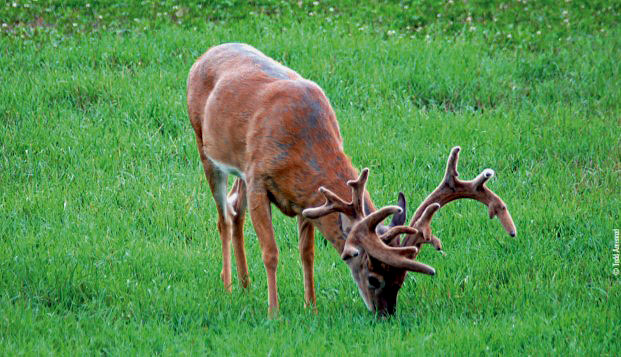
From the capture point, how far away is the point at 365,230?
5.41 m

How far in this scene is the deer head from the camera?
5.26m

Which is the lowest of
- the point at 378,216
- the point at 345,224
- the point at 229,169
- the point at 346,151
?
the point at 346,151

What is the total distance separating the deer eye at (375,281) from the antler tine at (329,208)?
0.41 metres

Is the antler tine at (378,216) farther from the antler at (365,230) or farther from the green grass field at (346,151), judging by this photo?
the green grass field at (346,151)

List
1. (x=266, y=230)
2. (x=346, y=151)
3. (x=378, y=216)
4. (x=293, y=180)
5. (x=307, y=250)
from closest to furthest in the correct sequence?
(x=378, y=216)
(x=293, y=180)
(x=266, y=230)
(x=307, y=250)
(x=346, y=151)

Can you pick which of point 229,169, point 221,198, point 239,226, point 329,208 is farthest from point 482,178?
point 221,198

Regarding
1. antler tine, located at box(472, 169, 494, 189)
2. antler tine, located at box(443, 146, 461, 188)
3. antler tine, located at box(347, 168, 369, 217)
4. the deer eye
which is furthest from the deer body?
antler tine, located at box(472, 169, 494, 189)

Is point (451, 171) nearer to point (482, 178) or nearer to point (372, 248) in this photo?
point (482, 178)

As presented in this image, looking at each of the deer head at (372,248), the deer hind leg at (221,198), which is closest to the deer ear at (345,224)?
the deer head at (372,248)

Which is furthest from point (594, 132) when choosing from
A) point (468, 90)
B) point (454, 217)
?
point (454, 217)

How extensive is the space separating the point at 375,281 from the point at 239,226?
1.82m

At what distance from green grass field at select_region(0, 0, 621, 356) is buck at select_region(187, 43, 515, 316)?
355 mm

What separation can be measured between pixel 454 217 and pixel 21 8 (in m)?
7.47

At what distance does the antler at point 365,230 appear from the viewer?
5223 mm
